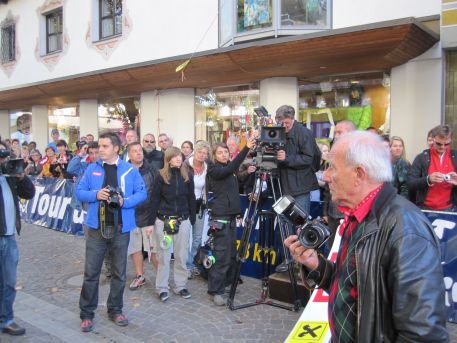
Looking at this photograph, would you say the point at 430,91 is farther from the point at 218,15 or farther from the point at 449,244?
the point at 218,15

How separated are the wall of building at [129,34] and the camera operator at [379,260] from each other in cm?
874

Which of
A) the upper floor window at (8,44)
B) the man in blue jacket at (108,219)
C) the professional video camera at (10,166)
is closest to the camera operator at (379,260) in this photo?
the man in blue jacket at (108,219)

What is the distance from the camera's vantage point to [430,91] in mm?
7453

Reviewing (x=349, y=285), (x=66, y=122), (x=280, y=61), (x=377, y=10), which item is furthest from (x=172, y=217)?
(x=66, y=122)

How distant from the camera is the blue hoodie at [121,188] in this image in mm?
4289

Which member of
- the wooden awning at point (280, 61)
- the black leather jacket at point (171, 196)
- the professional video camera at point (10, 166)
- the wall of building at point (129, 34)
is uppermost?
the wall of building at point (129, 34)

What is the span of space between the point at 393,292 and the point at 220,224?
350 centimetres

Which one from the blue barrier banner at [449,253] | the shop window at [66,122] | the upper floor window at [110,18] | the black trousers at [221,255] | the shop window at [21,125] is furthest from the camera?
the shop window at [21,125]

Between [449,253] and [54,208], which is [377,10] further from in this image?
[54,208]

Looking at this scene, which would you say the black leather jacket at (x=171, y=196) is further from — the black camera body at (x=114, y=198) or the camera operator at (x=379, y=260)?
the camera operator at (x=379, y=260)

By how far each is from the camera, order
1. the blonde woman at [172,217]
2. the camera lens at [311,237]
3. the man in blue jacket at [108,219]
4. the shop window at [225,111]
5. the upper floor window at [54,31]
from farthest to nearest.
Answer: the upper floor window at [54,31]
the shop window at [225,111]
the blonde woman at [172,217]
the man in blue jacket at [108,219]
the camera lens at [311,237]

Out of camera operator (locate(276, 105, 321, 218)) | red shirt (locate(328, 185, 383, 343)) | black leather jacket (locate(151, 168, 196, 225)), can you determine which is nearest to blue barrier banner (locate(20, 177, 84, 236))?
black leather jacket (locate(151, 168, 196, 225))

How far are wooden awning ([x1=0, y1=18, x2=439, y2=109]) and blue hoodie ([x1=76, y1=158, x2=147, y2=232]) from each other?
13.1ft

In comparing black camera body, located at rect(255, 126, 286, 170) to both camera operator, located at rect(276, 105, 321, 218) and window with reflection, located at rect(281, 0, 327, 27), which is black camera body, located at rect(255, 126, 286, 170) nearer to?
camera operator, located at rect(276, 105, 321, 218)
